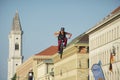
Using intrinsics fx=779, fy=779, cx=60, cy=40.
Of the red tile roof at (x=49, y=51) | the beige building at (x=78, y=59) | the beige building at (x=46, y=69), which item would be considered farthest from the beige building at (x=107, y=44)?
the red tile roof at (x=49, y=51)

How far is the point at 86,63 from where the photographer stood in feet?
344

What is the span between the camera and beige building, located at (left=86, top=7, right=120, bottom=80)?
76.9m

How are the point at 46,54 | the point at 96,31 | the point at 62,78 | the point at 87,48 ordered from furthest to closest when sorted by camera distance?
the point at 46,54 → the point at 62,78 → the point at 87,48 → the point at 96,31

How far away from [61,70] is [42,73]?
35649 millimetres

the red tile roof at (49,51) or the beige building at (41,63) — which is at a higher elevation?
the red tile roof at (49,51)

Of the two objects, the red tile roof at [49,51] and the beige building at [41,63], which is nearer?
the beige building at [41,63]

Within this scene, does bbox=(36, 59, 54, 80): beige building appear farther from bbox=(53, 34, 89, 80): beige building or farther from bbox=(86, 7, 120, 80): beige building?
bbox=(86, 7, 120, 80): beige building

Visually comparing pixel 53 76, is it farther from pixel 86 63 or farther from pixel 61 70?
pixel 86 63

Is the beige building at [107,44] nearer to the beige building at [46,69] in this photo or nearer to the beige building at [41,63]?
the beige building at [46,69]

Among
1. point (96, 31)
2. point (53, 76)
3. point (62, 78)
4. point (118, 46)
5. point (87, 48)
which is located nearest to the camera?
point (118, 46)

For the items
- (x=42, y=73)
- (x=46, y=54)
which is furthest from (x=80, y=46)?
(x=46, y=54)

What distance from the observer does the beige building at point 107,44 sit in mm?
76938

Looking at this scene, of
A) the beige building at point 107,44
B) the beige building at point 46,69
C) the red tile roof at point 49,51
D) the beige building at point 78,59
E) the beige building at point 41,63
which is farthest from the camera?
the red tile roof at point 49,51

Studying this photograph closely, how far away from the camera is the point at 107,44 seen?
8288 centimetres
